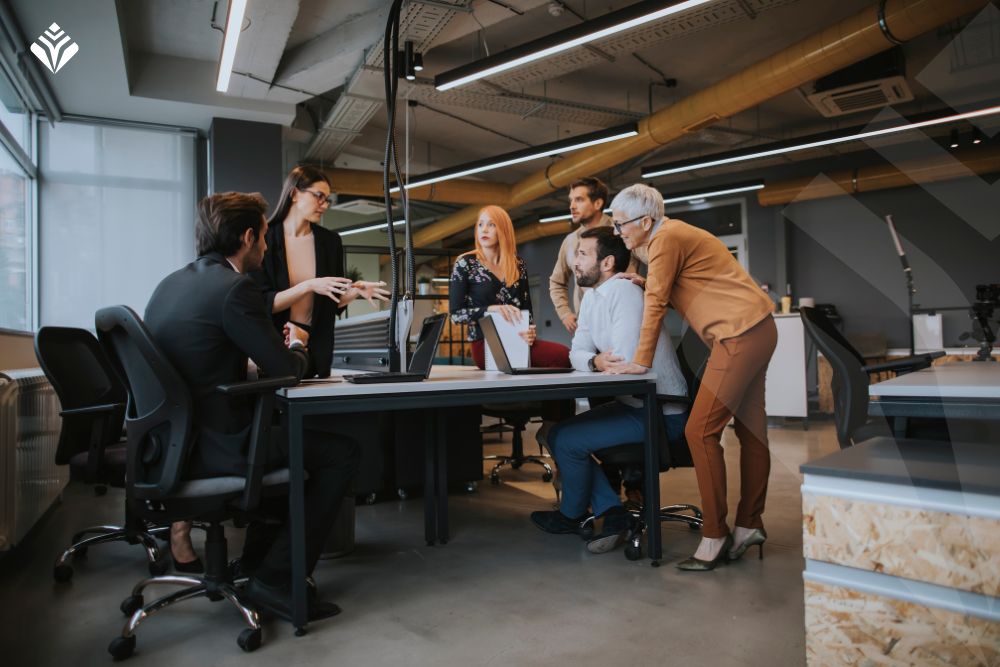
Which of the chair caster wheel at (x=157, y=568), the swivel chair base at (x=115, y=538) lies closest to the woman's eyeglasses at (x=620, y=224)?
the swivel chair base at (x=115, y=538)

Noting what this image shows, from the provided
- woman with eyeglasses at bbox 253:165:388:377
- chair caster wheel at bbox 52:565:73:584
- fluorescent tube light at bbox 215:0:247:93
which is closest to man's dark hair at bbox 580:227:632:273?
woman with eyeglasses at bbox 253:165:388:377

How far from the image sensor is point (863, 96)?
6559mm

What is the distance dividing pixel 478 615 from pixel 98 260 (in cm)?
586

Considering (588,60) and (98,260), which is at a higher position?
(588,60)

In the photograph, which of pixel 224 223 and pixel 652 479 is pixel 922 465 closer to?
pixel 652 479

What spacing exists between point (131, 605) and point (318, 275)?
4.39ft

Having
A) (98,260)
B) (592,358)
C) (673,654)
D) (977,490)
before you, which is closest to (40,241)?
(98,260)

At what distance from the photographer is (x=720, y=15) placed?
16.5 ft

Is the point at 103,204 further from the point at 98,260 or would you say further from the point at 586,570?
the point at 586,570

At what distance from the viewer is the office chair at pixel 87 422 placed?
2.58m

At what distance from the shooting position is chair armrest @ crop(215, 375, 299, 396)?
1792mm

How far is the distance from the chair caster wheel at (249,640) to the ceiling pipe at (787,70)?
5.51m

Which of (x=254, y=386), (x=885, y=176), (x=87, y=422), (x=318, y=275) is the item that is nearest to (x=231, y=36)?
(x=318, y=275)

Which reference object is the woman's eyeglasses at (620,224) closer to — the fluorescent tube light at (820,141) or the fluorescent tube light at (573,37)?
the fluorescent tube light at (573,37)
